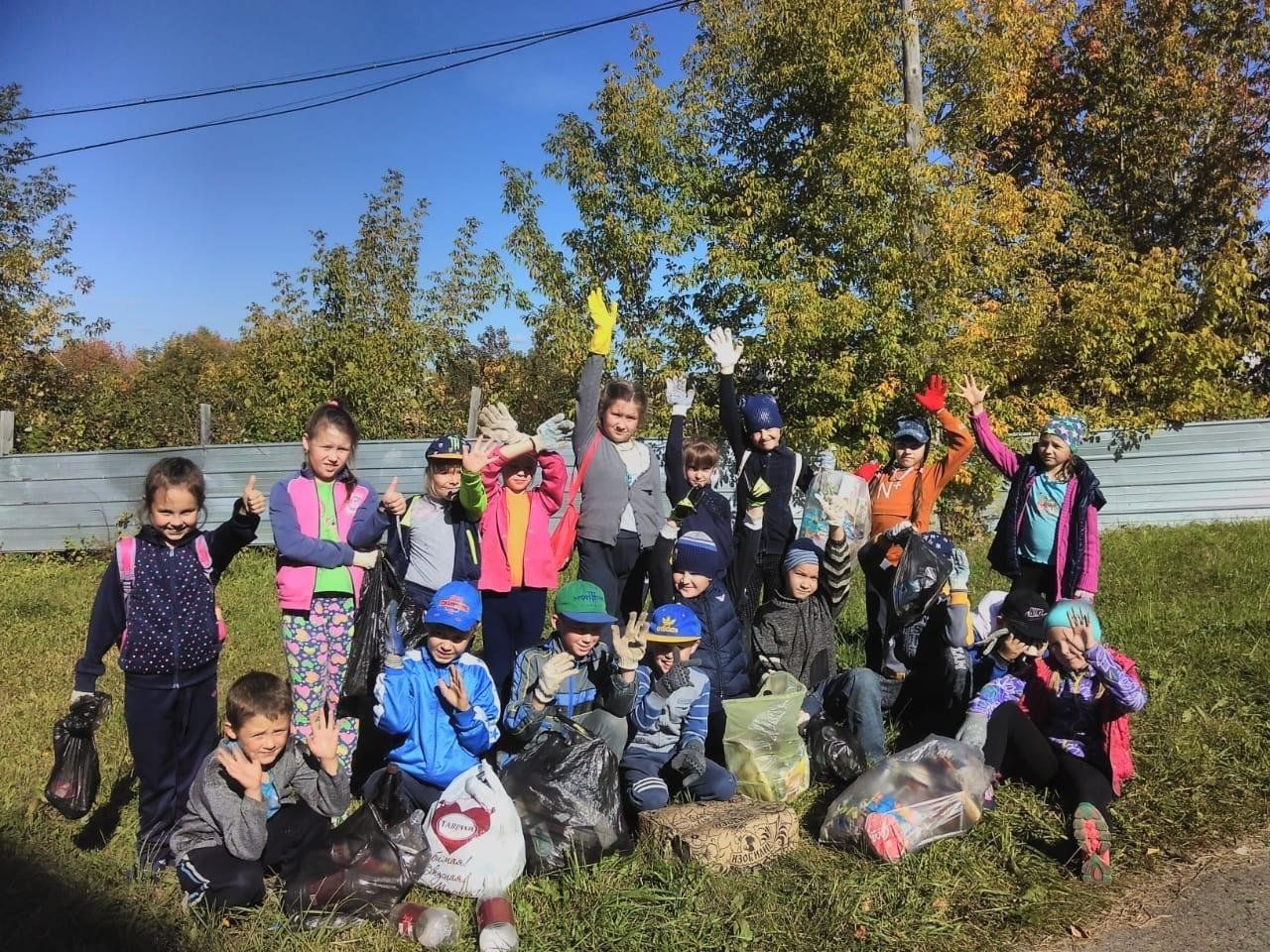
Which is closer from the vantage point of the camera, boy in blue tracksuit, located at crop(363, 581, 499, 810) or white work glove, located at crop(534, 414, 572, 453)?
boy in blue tracksuit, located at crop(363, 581, 499, 810)

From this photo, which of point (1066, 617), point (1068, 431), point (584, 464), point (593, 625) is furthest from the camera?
point (1068, 431)

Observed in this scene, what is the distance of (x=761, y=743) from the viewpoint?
3828mm

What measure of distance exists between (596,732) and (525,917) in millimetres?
830

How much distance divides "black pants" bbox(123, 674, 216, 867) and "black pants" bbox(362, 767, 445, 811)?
27.1 inches

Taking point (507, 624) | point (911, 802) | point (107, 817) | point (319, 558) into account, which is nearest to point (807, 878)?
point (911, 802)

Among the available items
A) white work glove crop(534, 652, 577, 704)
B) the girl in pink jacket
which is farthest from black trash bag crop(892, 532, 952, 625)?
white work glove crop(534, 652, 577, 704)

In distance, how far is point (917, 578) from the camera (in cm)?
441

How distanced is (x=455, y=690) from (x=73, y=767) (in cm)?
134

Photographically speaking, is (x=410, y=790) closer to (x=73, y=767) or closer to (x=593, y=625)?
(x=593, y=625)

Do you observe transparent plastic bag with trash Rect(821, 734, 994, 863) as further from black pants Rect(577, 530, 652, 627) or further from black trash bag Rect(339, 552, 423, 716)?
black trash bag Rect(339, 552, 423, 716)

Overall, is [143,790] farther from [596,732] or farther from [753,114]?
[753,114]

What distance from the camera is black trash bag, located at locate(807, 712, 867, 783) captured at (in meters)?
3.99

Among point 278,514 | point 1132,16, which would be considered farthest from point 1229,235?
point 278,514

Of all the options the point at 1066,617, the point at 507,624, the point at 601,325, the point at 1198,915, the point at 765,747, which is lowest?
the point at 1198,915
